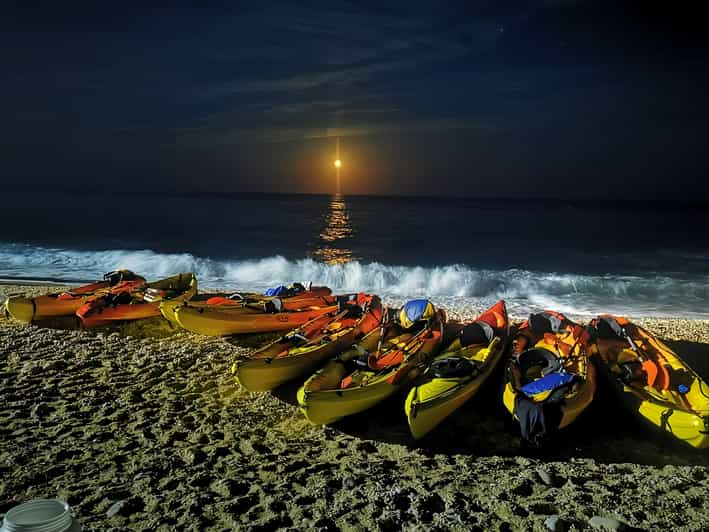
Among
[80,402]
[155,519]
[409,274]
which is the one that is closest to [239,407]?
[80,402]

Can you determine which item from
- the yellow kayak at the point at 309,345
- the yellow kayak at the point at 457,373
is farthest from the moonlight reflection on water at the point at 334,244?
the yellow kayak at the point at 457,373

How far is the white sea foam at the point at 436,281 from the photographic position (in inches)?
524

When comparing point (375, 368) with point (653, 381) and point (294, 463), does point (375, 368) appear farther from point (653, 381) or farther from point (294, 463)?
point (653, 381)

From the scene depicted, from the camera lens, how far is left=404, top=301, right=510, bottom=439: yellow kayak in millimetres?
4664

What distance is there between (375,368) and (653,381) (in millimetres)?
3322

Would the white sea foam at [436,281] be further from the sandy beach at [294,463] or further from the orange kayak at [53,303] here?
the sandy beach at [294,463]

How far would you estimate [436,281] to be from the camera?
1638cm

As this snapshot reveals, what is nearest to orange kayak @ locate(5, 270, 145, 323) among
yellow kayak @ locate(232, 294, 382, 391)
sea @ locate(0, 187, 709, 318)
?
yellow kayak @ locate(232, 294, 382, 391)

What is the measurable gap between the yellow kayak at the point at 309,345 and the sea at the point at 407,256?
5.12 metres

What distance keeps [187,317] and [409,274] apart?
11236mm

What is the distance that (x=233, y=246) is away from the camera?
27.6 meters

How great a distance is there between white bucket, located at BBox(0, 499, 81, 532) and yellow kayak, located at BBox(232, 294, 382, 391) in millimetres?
3602

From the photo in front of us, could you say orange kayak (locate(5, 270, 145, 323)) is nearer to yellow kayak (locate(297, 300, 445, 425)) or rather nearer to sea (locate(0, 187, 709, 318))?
yellow kayak (locate(297, 300, 445, 425))

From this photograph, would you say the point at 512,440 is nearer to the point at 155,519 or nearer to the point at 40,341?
the point at 155,519
